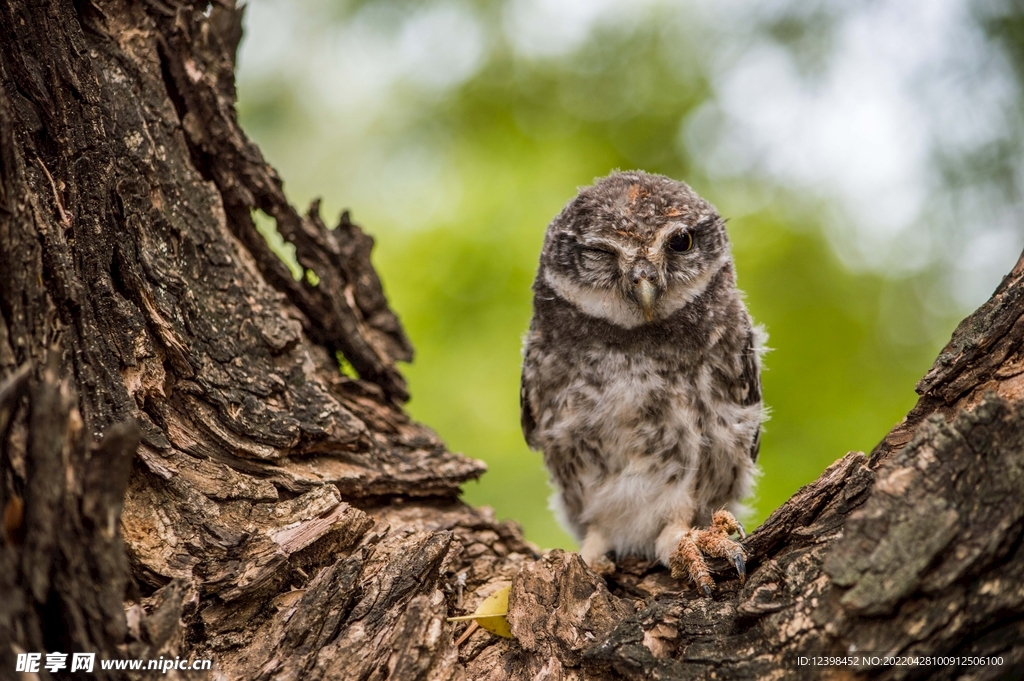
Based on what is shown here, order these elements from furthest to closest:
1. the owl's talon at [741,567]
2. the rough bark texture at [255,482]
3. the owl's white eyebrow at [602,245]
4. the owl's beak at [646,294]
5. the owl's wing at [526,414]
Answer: the owl's wing at [526,414] < the owl's white eyebrow at [602,245] < the owl's beak at [646,294] < the owl's talon at [741,567] < the rough bark texture at [255,482]

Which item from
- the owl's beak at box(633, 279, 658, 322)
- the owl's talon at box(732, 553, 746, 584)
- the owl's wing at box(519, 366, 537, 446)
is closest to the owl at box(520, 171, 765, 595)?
the owl's beak at box(633, 279, 658, 322)

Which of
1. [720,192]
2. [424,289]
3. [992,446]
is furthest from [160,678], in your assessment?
[720,192]

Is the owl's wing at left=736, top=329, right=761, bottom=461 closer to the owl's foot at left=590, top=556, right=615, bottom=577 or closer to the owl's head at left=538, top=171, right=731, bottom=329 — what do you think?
the owl's head at left=538, top=171, right=731, bottom=329

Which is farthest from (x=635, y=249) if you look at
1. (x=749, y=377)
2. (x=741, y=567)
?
(x=741, y=567)

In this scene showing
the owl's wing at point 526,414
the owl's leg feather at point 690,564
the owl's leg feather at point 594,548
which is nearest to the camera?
the owl's leg feather at point 690,564

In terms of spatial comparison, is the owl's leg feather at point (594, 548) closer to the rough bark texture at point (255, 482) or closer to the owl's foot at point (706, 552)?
the rough bark texture at point (255, 482)

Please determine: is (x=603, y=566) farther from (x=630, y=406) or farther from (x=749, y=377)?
(x=749, y=377)

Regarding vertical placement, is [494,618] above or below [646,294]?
below

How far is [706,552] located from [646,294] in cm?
97

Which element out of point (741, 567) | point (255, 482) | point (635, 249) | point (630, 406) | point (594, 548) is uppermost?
point (635, 249)

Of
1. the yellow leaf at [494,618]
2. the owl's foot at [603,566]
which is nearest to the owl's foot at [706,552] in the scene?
the owl's foot at [603,566]

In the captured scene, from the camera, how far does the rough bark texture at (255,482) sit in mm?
1694

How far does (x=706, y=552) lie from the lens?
2.58 metres

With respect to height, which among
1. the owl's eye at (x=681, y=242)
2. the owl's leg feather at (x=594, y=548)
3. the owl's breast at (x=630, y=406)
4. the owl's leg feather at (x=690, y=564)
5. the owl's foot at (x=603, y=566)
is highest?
the owl's eye at (x=681, y=242)
